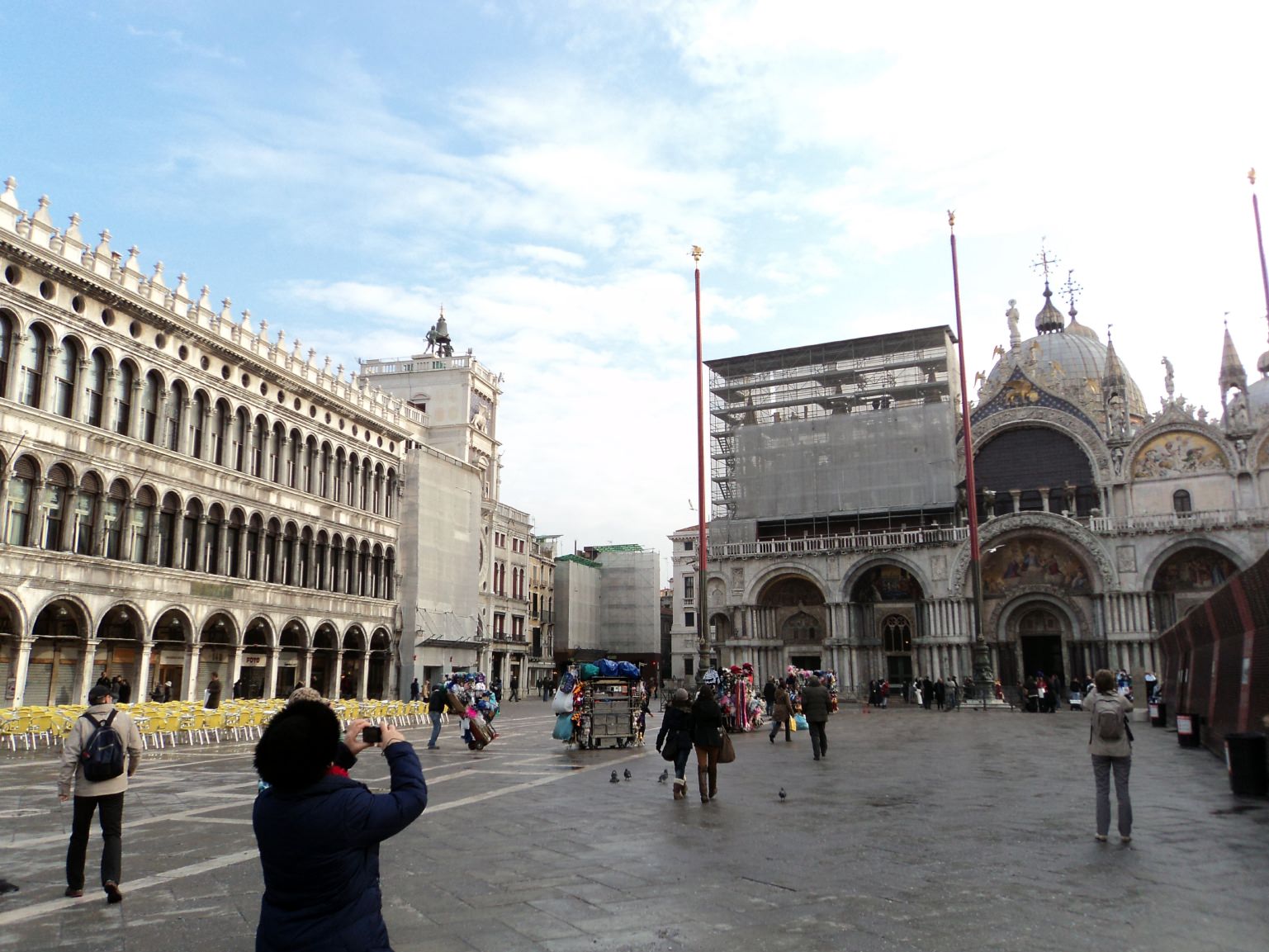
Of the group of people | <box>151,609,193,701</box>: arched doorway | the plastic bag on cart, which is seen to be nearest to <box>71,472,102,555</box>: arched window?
<box>151,609,193,701</box>: arched doorway

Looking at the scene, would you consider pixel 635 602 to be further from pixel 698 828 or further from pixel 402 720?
pixel 698 828

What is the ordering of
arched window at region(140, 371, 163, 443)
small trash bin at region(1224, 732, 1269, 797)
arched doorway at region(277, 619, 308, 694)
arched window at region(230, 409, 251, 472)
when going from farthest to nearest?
1. arched doorway at region(277, 619, 308, 694)
2. arched window at region(230, 409, 251, 472)
3. arched window at region(140, 371, 163, 443)
4. small trash bin at region(1224, 732, 1269, 797)

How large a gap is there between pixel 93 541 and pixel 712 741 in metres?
22.1

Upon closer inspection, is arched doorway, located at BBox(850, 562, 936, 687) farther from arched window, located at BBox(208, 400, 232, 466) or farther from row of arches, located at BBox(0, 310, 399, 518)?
arched window, located at BBox(208, 400, 232, 466)

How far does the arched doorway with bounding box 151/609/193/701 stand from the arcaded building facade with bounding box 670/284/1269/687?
2730 centimetres

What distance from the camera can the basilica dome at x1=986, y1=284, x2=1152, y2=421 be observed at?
154 feet

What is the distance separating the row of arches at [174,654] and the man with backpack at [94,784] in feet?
67.2

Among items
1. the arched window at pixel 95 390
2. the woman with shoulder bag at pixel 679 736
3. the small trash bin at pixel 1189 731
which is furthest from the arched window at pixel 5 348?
the small trash bin at pixel 1189 731

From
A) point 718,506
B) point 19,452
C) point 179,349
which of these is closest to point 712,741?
point 19,452

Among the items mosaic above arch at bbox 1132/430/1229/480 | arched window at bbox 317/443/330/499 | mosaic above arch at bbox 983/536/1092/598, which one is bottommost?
mosaic above arch at bbox 983/536/1092/598

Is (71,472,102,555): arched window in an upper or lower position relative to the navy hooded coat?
upper

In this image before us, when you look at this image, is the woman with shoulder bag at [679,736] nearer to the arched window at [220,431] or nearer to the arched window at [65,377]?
the arched window at [65,377]

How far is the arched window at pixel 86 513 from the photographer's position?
86.2ft

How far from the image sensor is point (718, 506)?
54469 millimetres
